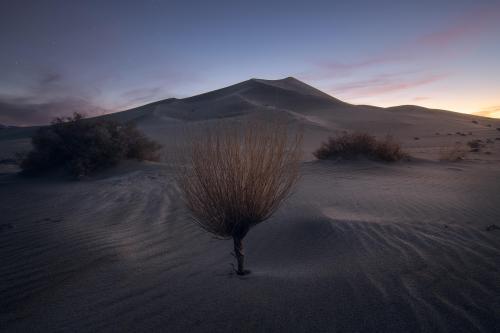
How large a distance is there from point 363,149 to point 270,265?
8587 mm

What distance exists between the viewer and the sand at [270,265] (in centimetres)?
244

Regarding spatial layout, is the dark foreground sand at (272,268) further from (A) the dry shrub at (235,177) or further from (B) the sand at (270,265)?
(A) the dry shrub at (235,177)

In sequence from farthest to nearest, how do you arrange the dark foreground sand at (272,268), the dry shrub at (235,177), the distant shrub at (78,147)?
the distant shrub at (78,147), the dry shrub at (235,177), the dark foreground sand at (272,268)

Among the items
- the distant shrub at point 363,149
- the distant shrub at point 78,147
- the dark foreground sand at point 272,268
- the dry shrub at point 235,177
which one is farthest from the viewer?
the distant shrub at point 363,149

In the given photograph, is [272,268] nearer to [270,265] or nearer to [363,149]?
[270,265]

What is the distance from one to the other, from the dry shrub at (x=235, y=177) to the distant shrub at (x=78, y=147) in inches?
328

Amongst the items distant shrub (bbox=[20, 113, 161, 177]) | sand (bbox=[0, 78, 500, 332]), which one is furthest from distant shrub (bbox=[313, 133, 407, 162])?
distant shrub (bbox=[20, 113, 161, 177])

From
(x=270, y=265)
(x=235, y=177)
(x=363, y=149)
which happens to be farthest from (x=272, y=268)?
(x=363, y=149)

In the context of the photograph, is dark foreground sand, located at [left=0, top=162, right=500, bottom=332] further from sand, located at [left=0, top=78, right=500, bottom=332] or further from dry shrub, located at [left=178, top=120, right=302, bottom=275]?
dry shrub, located at [left=178, top=120, right=302, bottom=275]

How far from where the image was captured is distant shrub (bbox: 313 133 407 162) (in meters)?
10.6

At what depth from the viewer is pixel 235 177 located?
9.27 feet

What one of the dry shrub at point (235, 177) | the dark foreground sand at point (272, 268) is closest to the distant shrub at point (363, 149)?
the dark foreground sand at point (272, 268)

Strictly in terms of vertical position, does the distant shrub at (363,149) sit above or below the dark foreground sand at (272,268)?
above

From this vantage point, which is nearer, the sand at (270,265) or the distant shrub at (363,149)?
the sand at (270,265)
